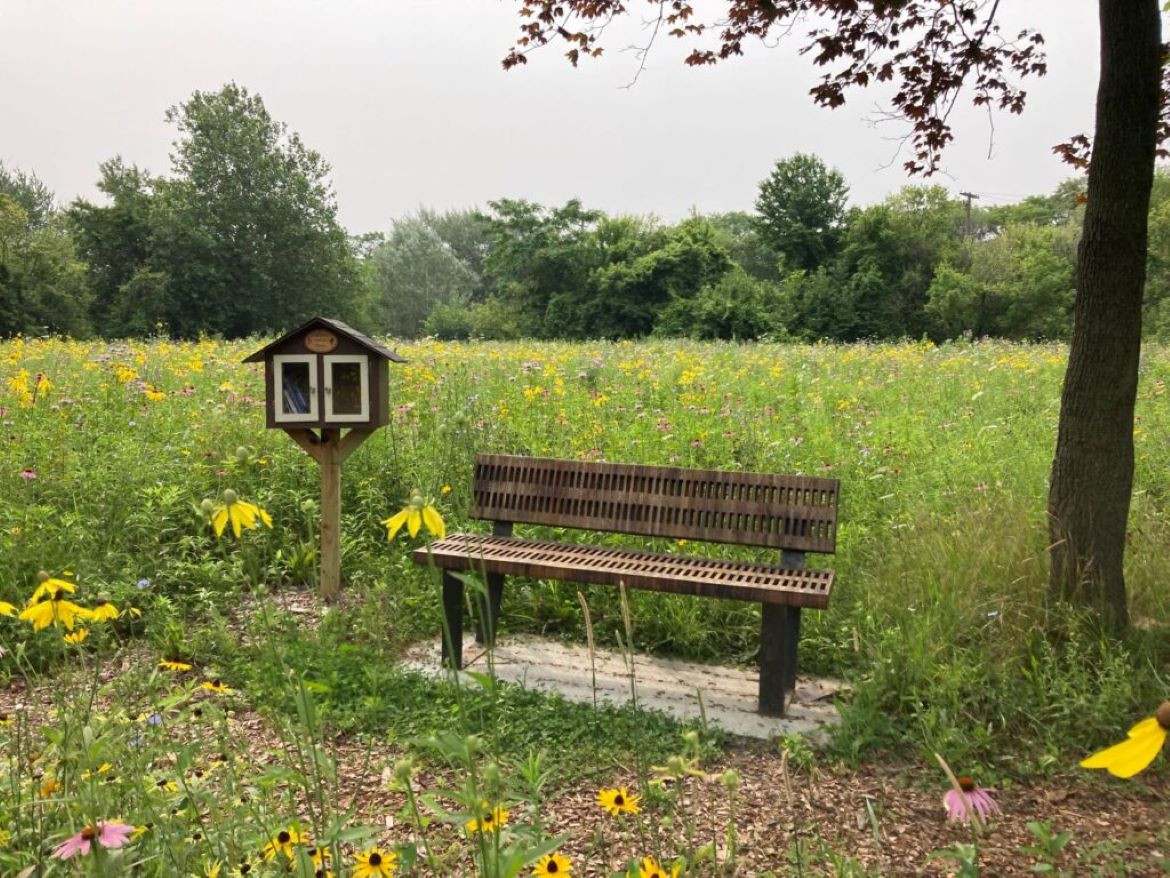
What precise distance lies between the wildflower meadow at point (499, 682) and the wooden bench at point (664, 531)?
1.00 ft

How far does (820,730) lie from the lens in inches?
121

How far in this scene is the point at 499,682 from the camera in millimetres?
3180

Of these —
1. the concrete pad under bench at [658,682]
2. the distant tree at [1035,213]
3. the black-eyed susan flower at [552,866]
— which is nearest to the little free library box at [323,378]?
the concrete pad under bench at [658,682]

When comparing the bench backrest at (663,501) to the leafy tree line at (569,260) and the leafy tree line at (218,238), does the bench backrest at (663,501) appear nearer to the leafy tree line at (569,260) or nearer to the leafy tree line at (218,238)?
the leafy tree line at (569,260)

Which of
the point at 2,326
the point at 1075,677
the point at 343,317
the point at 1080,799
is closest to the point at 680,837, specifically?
the point at 1080,799

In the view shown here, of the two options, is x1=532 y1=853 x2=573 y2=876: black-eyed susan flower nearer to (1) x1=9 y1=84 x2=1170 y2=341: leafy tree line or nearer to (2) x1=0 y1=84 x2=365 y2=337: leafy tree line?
(1) x1=9 y1=84 x2=1170 y2=341: leafy tree line

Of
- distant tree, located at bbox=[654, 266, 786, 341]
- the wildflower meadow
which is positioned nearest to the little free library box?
the wildflower meadow

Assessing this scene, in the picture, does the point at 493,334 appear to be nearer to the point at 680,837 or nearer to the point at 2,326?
the point at 2,326

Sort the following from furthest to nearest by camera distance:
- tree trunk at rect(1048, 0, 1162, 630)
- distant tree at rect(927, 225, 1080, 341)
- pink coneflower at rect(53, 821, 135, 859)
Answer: distant tree at rect(927, 225, 1080, 341) < tree trunk at rect(1048, 0, 1162, 630) < pink coneflower at rect(53, 821, 135, 859)

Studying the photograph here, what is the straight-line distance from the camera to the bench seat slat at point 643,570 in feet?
10.8

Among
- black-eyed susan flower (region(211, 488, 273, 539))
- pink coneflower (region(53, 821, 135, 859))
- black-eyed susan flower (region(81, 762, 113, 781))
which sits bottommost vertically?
black-eyed susan flower (region(81, 762, 113, 781))

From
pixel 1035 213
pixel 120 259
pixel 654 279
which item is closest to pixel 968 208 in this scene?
pixel 1035 213

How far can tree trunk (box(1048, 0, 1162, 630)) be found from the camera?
3.08 meters

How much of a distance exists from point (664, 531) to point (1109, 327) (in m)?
1.89
